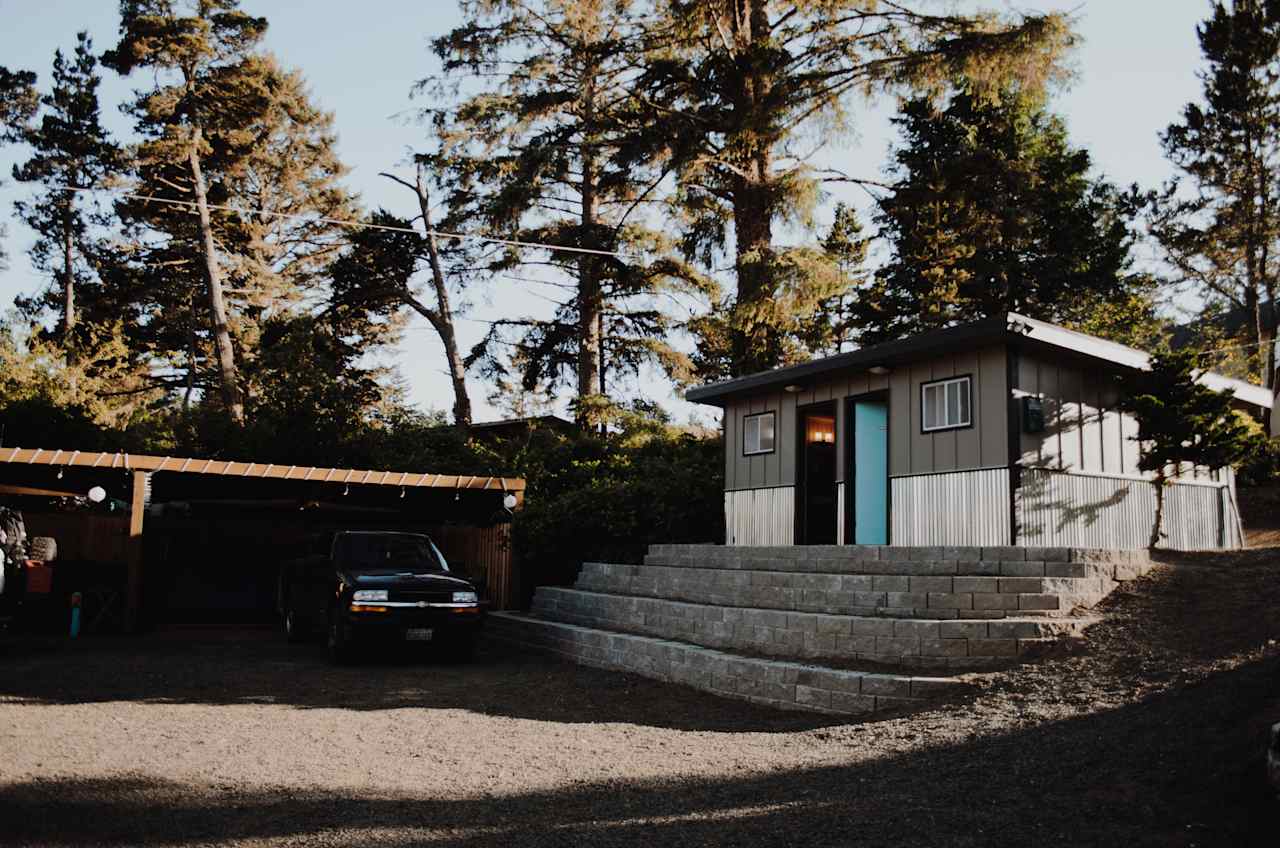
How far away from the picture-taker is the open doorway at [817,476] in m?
14.9

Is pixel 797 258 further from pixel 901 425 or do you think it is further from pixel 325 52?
pixel 325 52

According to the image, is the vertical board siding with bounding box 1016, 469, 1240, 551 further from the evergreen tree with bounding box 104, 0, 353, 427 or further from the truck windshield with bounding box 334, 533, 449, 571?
the evergreen tree with bounding box 104, 0, 353, 427

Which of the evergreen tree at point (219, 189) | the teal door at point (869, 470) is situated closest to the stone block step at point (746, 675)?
the teal door at point (869, 470)

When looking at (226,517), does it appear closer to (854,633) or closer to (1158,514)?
(854,633)

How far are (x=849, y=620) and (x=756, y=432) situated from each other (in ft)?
20.9

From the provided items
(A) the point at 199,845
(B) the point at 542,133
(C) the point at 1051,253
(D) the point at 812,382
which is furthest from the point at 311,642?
(C) the point at 1051,253

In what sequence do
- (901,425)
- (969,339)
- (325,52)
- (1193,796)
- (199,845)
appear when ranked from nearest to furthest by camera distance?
(199,845), (1193,796), (969,339), (901,425), (325,52)

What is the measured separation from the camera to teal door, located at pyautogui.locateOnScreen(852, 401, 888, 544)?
14.2 metres

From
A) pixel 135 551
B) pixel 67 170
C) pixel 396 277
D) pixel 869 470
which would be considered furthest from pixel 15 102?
pixel 869 470

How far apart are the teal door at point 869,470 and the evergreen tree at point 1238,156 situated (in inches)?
661

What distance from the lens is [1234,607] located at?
29.7ft

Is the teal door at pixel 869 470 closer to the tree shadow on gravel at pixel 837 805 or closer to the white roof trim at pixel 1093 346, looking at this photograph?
the white roof trim at pixel 1093 346

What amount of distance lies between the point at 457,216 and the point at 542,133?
5903 mm

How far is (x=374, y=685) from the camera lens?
1058 centimetres
